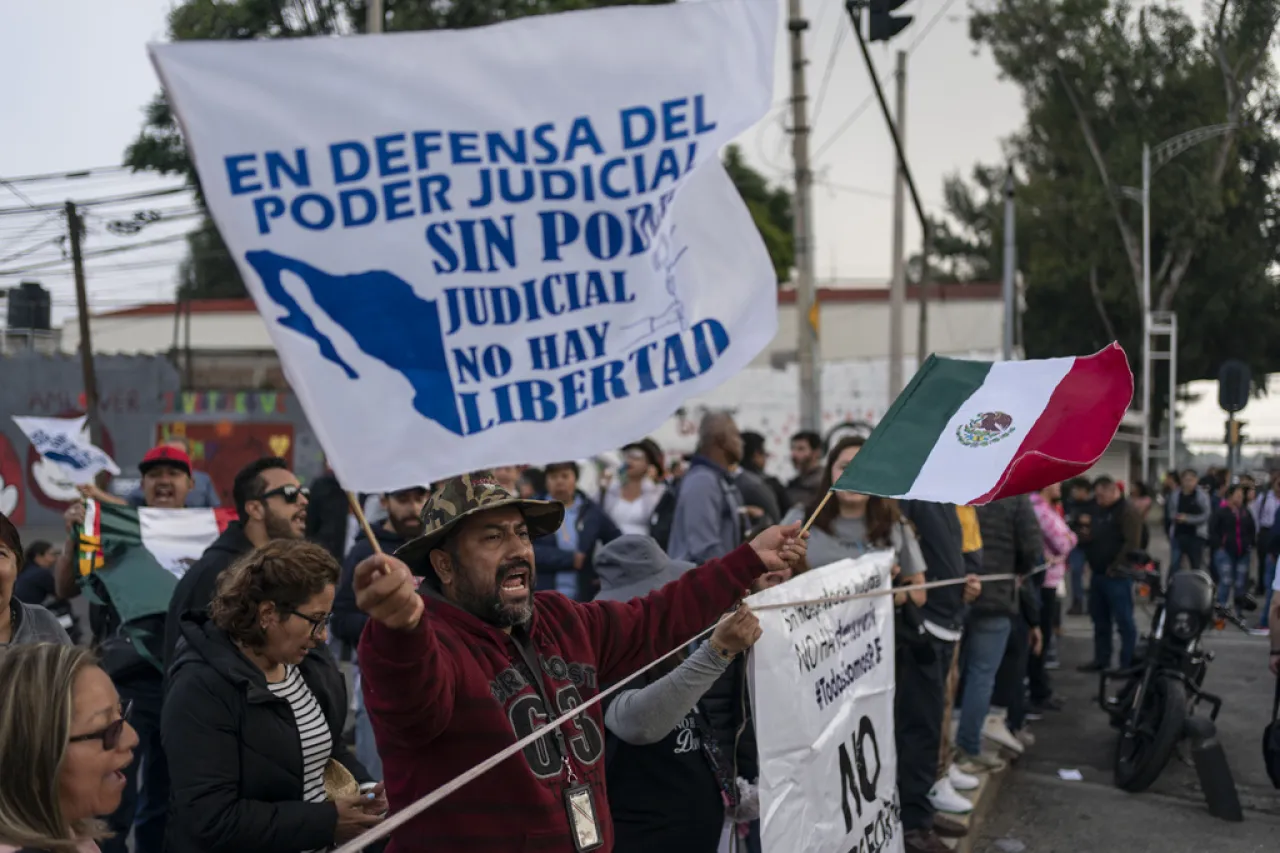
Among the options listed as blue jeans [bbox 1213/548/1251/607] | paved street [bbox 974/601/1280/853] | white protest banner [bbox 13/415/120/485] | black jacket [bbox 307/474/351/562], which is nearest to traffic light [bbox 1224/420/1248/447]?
blue jeans [bbox 1213/548/1251/607]

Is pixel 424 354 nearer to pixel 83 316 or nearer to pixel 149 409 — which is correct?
pixel 83 316

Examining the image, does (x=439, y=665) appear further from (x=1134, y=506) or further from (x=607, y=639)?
(x=1134, y=506)

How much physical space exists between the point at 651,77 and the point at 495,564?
123cm

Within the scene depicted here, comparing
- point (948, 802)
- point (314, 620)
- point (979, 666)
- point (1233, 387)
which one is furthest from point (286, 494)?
point (1233, 387)

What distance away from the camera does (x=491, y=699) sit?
2824 mm

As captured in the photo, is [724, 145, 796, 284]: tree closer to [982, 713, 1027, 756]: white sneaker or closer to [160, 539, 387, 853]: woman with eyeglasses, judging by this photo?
[982, 713, 1027, 756]: white sneaker

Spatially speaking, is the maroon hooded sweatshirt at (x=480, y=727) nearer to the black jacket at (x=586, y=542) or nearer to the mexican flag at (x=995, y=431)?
the mexican flag at (x=995, y=431)

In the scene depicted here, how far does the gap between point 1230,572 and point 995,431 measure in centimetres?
1559

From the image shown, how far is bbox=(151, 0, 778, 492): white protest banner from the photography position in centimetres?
237

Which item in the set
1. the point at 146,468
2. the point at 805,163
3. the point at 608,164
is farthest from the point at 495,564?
the point at 805,163

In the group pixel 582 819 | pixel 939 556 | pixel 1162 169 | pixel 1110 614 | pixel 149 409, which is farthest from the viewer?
pixel 1162 169

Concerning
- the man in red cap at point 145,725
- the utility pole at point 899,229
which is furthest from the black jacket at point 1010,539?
the utility pole at point 899,229

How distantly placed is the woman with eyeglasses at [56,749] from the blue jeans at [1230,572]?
17.5 metres

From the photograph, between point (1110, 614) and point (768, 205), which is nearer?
point (1110, 614)
